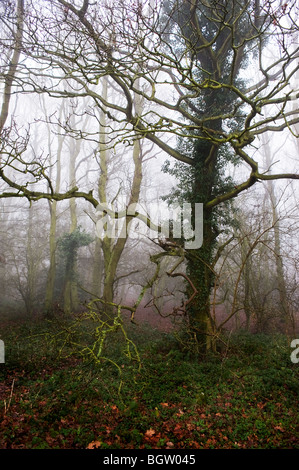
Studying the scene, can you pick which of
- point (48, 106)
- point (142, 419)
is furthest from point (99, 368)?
point (48, 106)

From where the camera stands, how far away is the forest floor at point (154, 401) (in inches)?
167

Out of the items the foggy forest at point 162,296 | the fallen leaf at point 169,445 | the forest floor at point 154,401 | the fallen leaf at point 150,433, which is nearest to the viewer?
the fallen leaf at point 169,445

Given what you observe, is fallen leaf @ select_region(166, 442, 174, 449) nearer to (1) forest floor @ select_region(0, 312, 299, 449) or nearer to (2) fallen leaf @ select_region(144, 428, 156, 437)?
(1) forest floor @ select_region(0, 312, 299, 449)

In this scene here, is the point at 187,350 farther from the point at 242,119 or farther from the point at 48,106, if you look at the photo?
the point at 48,106

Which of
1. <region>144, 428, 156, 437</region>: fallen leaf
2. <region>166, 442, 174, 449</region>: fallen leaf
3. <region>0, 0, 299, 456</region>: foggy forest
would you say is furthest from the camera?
<region>0, 0, 299, 456</region>: foggy forest

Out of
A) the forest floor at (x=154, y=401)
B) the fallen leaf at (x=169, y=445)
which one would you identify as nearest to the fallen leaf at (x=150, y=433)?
the forest floor at (x=154, y=401)

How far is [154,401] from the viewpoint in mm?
5449

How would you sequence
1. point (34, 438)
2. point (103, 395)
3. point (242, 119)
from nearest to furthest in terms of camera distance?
point (34, 438), point (103, 395), point (242, 119)

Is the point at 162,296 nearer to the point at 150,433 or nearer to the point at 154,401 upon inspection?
the point at 154,401

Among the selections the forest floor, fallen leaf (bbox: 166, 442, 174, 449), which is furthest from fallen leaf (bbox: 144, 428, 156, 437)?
fallen leaf (bbox: 166, 442, 174, 449)

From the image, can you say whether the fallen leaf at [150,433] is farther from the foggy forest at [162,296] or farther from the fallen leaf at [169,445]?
the fallen leaf at [169,445]

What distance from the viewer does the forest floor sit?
13.9 ft

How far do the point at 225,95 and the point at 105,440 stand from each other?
349 inches

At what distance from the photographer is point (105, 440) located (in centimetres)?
422
